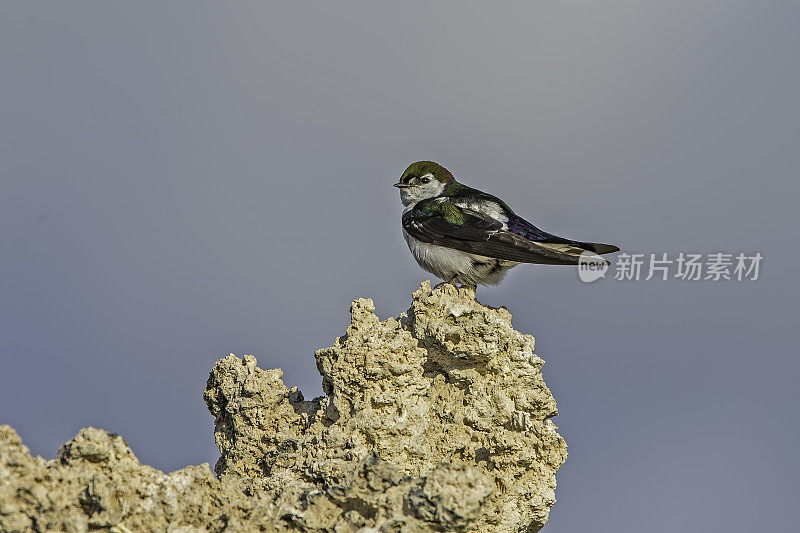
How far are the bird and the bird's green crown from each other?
1.02 ft

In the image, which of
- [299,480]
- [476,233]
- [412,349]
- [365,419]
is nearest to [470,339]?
[412,349]

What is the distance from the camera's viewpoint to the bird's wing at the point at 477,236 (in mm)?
9664

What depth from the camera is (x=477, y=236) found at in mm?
9922

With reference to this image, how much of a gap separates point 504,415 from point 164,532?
2.80 meters

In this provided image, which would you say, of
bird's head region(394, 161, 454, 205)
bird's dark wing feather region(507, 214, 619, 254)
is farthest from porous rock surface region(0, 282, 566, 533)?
bird's head region(394, 161, 454, 205)

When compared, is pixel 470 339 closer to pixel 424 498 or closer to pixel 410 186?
pixel 424 498

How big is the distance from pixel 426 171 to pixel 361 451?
15.7 ft

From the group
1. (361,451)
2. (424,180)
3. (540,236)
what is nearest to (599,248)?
(540,236)

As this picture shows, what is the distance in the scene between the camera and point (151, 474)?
621 cm

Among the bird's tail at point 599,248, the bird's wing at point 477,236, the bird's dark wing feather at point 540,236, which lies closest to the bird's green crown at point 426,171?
the bird's wing at point 477,236

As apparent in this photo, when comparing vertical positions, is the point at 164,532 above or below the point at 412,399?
below

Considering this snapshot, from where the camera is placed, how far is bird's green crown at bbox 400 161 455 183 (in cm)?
1110

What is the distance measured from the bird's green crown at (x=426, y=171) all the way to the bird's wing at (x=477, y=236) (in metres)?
0.54

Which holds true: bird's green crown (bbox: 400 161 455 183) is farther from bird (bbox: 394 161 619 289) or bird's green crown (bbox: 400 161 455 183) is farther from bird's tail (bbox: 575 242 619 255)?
bird's tail (bbox: 575 242 619 255)
